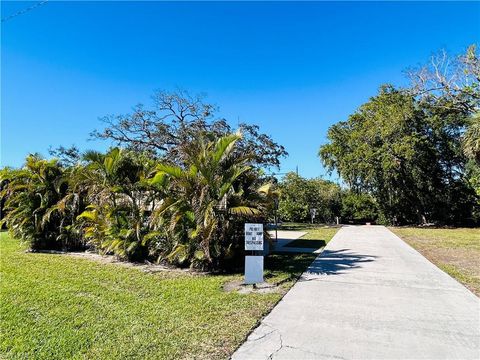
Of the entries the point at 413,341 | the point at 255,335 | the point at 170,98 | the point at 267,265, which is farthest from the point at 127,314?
the point at 170,98

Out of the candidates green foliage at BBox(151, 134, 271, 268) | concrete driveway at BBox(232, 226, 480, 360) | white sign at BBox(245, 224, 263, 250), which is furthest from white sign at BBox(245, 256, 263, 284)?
green foliage at BBox(151, 134, 271, 268)

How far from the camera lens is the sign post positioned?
20.8 feet

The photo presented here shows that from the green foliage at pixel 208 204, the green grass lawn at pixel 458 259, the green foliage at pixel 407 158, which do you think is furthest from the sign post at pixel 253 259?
the green foliage at pixel 407 158

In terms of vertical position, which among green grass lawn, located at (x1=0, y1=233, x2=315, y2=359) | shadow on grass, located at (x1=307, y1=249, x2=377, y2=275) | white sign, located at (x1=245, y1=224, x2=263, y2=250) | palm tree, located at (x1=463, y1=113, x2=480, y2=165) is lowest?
green grass lawn, located at (x1=0, y1=233, x2=315, y2=359)

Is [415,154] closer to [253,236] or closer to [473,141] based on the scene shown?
[473,141]

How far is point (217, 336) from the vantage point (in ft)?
13.0

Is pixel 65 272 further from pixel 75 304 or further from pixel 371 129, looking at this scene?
pixel 371 129

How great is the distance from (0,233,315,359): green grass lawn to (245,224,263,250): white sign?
2.93 ft

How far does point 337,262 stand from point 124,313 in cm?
583

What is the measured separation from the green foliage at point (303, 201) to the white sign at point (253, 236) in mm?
20456

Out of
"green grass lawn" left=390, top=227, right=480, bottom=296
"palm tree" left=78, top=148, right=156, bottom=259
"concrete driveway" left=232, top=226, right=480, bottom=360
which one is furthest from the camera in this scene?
"palm tree" left=78, top=148, right=156, bottom=259

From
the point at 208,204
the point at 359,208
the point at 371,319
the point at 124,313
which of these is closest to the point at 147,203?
the point at 208,204

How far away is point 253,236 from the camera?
21.3 ft

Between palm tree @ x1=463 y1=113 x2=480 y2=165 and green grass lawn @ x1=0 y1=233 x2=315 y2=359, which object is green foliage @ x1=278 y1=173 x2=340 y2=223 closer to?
palm tree @ x1=463 y1=113 x2=480 y2=165
